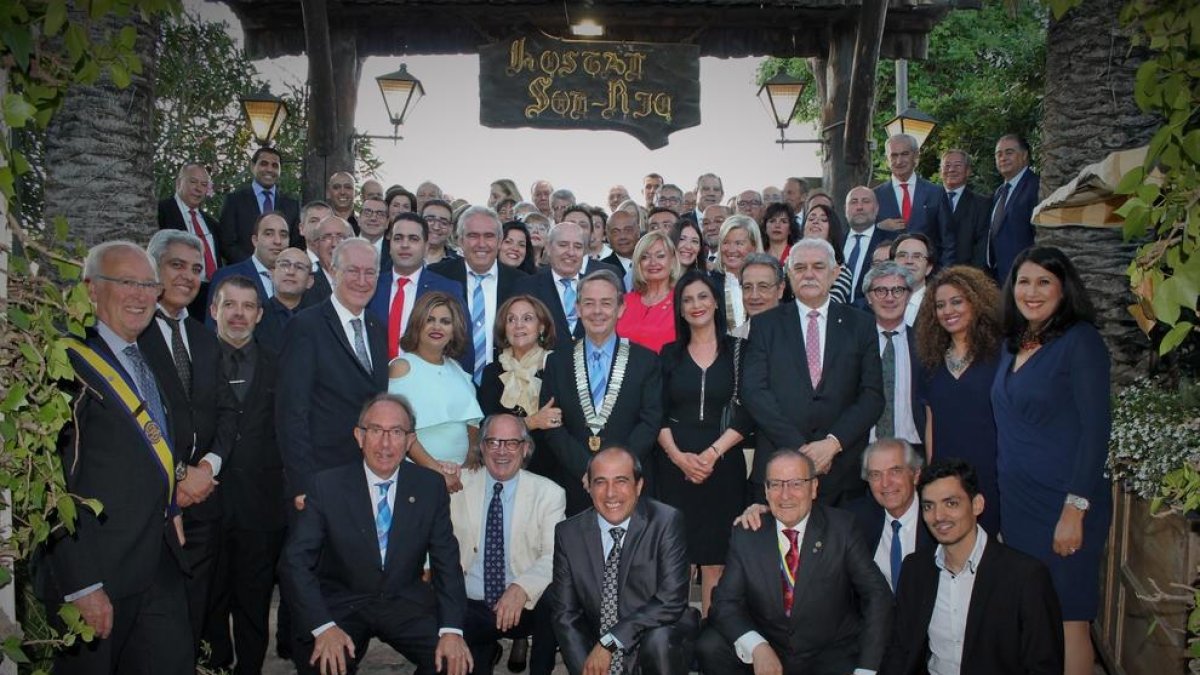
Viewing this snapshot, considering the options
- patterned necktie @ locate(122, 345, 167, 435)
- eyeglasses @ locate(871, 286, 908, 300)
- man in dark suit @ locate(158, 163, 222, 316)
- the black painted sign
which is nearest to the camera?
patterned necktie @ locate(122, 345, 167, 435)

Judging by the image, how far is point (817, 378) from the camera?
18.4 ft

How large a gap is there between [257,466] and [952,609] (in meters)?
3.41

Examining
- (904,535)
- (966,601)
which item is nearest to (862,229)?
(904,535)

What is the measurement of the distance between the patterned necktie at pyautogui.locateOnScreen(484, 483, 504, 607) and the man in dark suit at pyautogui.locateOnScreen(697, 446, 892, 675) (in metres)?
1.18

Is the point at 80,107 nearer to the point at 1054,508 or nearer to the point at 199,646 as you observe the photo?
the point at 199,646

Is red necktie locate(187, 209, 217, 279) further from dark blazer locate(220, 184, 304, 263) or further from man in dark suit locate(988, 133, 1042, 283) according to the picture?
man in dark suit locate(988, 133, 1042, 283)

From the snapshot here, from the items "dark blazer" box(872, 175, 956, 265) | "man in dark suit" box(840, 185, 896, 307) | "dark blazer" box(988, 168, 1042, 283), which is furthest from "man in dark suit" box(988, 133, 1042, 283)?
"man in dark suit" box(840, 185, 896, 307)

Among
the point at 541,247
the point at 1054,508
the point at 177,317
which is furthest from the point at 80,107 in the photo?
the point at 1054,508

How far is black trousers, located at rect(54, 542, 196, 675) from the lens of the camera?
3.79 meters

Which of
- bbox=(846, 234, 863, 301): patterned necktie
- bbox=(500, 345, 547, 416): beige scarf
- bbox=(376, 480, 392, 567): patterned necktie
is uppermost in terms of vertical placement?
bbox=(846, 234, 863, 301): patterned necktie

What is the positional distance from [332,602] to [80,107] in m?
2.97

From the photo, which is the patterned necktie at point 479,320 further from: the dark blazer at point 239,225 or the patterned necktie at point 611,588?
the dark blazer at point 239,225

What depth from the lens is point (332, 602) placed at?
194 inches

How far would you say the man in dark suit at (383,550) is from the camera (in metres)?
4.84
